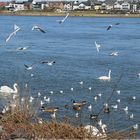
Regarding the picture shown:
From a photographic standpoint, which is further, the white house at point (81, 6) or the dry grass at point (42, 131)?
the white house at point (81, 6)

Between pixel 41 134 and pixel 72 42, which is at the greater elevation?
pixel 41 134

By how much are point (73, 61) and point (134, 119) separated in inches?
448

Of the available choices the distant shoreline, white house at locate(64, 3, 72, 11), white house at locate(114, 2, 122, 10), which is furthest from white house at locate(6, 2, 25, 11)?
white house at locate(114, 2, 122, 10)

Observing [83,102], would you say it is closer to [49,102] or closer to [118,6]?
[49,102]

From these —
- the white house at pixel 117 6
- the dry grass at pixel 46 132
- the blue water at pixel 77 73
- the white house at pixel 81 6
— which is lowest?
the white house at pixel 117 6

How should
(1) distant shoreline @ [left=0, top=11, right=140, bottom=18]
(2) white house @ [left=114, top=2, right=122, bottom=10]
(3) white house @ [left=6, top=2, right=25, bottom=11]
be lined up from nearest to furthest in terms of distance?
1. (1) distant shoreline @ [left=0, top=11, right=140, bottom=18]
2. (3) white house @ [left=6, top=2, right=25, bottom=11]
3. (2) white house @ [left=114, top=2, right=122, bottom=10]

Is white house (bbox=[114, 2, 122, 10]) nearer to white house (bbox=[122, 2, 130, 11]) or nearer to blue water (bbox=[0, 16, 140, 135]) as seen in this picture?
white house (bbox=[122, 2, 130, 11])

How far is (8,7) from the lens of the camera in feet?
380

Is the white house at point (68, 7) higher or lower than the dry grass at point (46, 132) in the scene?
lower

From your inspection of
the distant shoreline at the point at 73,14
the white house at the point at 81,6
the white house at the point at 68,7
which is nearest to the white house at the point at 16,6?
the distant shoreline at the point at 73,14

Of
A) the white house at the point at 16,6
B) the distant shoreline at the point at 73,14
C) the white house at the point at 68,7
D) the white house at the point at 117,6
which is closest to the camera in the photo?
the distant shoreline at the point at 73,14

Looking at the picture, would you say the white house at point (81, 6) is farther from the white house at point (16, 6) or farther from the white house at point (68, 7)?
the white house at point (16, 6)

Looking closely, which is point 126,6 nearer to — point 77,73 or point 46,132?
point 77,73

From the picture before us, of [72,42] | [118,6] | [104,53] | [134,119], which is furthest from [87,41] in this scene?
[118,6]
